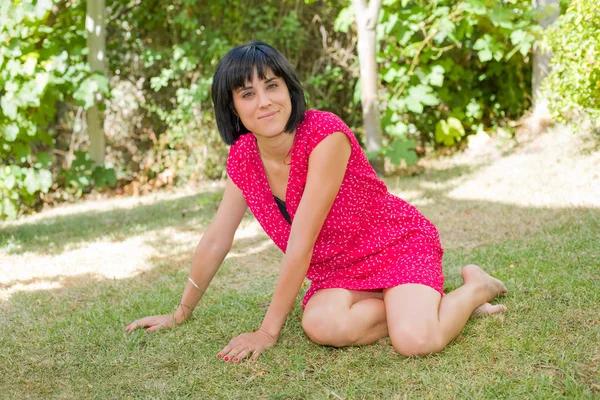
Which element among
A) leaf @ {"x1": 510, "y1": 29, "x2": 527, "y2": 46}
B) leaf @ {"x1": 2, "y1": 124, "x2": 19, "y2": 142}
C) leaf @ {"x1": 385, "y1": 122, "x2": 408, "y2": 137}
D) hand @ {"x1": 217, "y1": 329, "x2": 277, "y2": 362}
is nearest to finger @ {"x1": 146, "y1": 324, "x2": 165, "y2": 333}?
hand @ {"x1": 217, "y1": 329, "x2": 277, "y2": 362}

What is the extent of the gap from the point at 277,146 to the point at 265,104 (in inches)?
7.8

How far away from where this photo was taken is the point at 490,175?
5.04 metres

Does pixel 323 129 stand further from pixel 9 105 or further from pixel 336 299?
pixel 9 105

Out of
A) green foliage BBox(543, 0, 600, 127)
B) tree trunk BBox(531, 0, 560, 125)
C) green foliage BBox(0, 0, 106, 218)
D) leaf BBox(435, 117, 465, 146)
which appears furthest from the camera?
leaf BBox(435, 117, 465, 146)

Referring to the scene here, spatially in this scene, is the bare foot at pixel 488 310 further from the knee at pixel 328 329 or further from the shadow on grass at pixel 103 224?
the shadow on grass at pixel 103 224

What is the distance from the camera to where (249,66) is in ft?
7.19

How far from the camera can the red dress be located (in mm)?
2307

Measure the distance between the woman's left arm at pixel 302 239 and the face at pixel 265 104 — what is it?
6.7 inches

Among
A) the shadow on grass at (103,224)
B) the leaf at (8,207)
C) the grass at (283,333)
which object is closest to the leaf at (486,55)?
the grass at (283,333)

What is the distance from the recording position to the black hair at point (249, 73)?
220cm

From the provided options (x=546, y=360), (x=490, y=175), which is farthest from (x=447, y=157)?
(x=546, y=360)

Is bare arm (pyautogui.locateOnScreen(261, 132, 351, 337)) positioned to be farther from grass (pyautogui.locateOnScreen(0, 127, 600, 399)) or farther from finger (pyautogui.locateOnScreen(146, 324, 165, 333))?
finger (pyautogui.locateOnScreen(146, 324, 165, 333))

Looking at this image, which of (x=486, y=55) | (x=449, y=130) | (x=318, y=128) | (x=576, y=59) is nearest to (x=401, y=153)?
(x=486, y=55)

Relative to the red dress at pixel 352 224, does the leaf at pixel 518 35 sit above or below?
above
